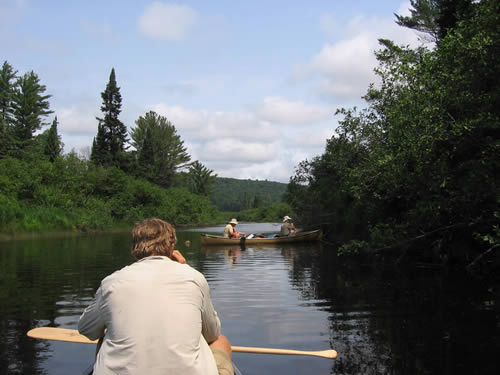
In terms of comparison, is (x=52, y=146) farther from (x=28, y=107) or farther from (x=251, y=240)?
(x=251, y=240)

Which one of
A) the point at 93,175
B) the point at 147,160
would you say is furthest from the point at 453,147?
the point at 147,160

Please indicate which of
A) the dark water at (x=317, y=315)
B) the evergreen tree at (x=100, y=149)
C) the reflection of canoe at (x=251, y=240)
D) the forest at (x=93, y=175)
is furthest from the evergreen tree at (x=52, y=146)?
the dark water at (x=317, y=315)

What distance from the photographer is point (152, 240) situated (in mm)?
3096

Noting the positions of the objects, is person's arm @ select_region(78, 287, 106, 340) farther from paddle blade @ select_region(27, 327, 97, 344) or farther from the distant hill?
the distant hill

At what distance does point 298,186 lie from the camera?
95.1 ft

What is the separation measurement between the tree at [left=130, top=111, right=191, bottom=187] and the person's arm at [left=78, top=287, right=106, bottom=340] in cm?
5947

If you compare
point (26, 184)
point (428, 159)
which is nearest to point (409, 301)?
point (428, 159)

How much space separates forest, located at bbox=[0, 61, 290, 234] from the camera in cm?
3048

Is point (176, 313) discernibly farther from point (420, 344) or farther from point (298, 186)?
point (298, 186)

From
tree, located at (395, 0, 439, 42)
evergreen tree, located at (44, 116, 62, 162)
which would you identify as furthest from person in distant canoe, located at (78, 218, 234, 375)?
evergreen tree, located at (44, 116, 62, 162)

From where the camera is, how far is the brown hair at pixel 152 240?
3080 millimetres

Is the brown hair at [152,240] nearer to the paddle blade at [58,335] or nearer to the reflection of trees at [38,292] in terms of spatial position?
the paddle blade at [58,335]

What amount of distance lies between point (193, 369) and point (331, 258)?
48.7 feet

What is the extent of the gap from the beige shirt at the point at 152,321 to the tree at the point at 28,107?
171ft
